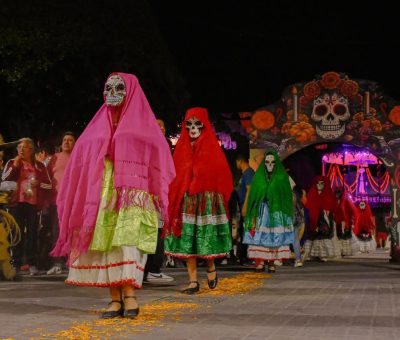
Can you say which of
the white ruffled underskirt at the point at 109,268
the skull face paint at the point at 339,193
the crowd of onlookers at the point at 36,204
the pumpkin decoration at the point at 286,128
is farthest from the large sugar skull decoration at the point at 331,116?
the white ruffled underskirt at the point at 109,268

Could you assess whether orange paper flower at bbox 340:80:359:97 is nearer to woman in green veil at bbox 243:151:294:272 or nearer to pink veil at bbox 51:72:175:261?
woman in green veil at bbox 243:151:294:272

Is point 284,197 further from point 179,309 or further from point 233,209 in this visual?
point 179,309

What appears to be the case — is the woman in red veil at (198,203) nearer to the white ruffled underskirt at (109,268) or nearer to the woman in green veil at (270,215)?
the white ruffled underskirt at (109,268)

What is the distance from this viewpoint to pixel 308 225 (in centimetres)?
1811

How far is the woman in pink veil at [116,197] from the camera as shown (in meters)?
6.16

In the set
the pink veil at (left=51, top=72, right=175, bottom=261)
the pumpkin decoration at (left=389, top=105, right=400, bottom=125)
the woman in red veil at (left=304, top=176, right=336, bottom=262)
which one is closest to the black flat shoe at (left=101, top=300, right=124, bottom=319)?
the pink veil at (left=51, top=72, right=175, bottom=261)

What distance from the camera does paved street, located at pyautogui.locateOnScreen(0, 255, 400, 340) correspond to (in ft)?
17.7

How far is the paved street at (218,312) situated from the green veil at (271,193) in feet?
9.48

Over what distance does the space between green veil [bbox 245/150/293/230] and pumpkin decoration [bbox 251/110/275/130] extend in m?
5.01

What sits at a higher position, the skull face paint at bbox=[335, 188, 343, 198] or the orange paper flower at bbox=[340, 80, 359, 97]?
the orange paper flower at bbox=[340, 80, 359, 97]

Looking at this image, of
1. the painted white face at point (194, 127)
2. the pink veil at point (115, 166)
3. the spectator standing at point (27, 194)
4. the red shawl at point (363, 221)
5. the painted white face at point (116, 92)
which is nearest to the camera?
the pink veil at point (115, 166)

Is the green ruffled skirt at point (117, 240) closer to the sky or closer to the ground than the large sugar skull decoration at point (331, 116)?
closer to the ground

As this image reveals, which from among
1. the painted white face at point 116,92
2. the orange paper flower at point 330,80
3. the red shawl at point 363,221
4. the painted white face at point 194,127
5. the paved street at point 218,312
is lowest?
the paved street at point 218,312

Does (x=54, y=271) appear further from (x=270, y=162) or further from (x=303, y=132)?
(x=303, y=132)
